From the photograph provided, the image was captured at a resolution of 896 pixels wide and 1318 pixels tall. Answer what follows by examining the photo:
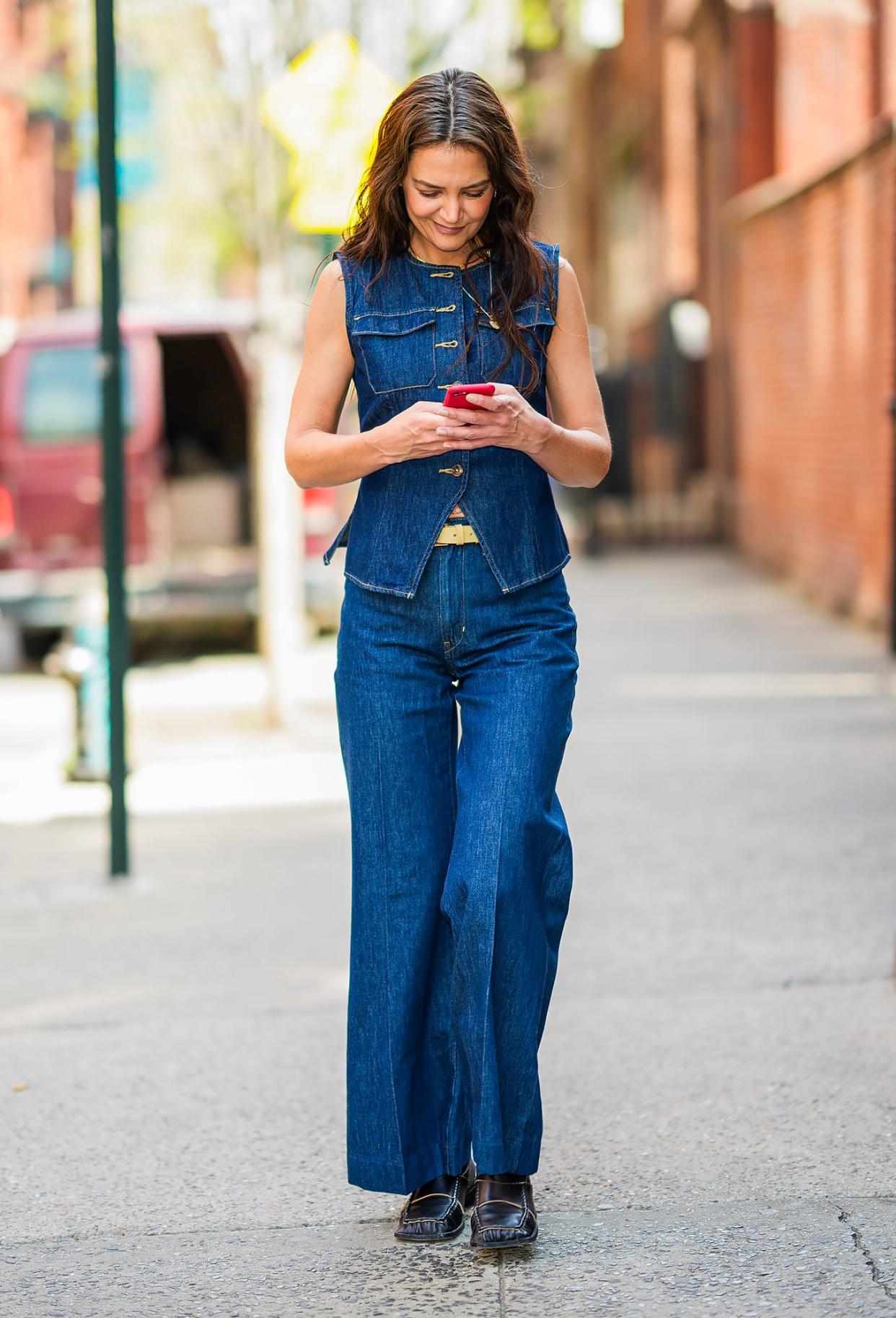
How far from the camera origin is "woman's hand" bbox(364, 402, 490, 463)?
10.5ft

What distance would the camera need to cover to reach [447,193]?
333 cm

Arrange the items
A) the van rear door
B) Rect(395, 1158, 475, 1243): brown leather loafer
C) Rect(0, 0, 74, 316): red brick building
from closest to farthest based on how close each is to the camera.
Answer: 1. Rect(395, 1158, 475, 1243): brown leather loafer
2. the van rear door
3. Rect(0, 0, 74, 316): red brick building

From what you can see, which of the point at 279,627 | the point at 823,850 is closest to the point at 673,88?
the point at 279,627

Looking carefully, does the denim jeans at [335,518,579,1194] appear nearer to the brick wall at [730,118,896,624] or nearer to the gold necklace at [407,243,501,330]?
the gold necklace at [407,243,501,330]

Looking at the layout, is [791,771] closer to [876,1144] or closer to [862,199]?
[876,1144]

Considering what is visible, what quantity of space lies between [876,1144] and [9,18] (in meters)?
28.5

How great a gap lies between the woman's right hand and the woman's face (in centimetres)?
32

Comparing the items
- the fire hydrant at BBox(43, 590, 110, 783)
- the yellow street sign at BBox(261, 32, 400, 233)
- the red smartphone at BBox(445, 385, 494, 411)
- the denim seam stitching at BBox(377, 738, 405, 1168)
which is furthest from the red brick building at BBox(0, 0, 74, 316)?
the red smartphone at BBox(445, 385, 494, 411)

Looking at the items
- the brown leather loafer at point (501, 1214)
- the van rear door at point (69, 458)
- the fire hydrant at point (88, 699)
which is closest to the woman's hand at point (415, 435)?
the brown leather loafer at point (501, 1214)

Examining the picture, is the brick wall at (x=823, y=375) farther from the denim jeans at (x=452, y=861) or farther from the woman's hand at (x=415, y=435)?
the woman's hand at (x=415, y=435)

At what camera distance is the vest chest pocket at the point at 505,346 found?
3.43m

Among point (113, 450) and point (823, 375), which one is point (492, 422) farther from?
point (823, 375)

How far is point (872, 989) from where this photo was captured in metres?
5.07

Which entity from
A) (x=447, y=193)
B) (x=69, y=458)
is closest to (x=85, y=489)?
(x=69, y=458)
